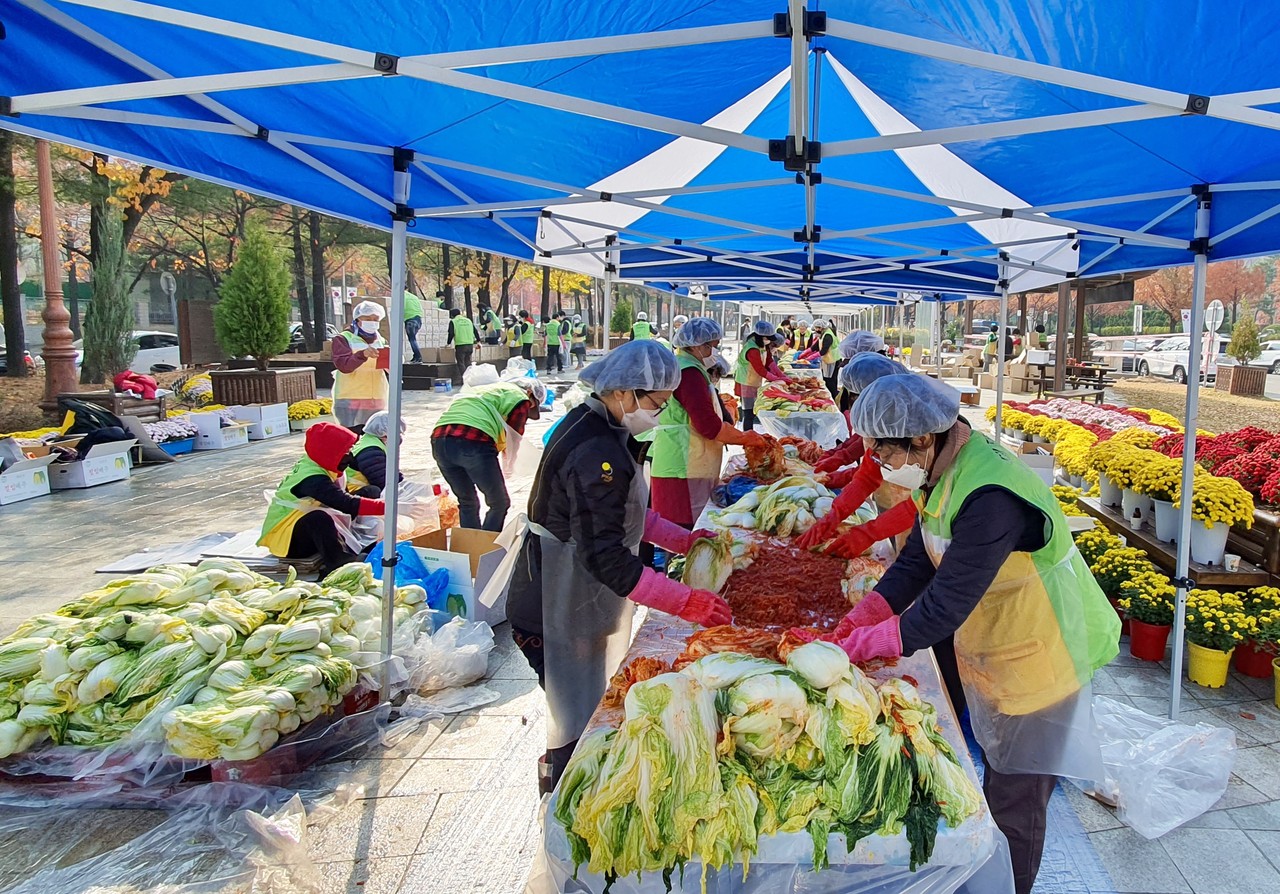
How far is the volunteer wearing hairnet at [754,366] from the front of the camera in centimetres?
1186

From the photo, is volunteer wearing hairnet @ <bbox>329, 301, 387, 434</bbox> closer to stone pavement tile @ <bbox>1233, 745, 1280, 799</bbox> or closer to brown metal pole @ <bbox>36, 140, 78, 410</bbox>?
brown metal pole @ <bbox>36, 140, 78, 410</bbox>

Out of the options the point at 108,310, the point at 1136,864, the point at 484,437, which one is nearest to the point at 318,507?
the point at 484,437

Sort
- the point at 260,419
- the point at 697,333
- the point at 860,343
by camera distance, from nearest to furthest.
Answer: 1. the point at 697,333
2. the point at 860,343
3. the point at 260,419

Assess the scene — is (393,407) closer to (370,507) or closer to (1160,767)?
(370,507)

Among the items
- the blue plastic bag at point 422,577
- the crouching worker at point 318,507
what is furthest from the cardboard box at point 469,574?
the crouching worker at point 318,507

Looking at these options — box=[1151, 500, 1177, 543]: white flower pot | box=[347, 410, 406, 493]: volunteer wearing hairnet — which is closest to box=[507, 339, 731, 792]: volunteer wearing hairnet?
box=[347, 410, 406, 493]: volunteer wearing hairnet

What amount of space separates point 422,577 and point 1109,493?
5836mm

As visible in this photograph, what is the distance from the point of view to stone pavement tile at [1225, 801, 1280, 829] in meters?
3.42

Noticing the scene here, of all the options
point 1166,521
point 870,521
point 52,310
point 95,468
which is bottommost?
point 95,468

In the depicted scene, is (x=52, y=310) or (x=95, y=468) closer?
(x=95, y=468)

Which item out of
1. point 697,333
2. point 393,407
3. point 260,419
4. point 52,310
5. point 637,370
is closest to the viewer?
point 637,370

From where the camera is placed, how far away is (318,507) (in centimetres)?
568

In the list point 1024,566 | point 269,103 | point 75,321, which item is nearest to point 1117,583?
point 1024,566

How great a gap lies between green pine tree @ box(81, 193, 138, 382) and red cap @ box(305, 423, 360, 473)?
12.7m
